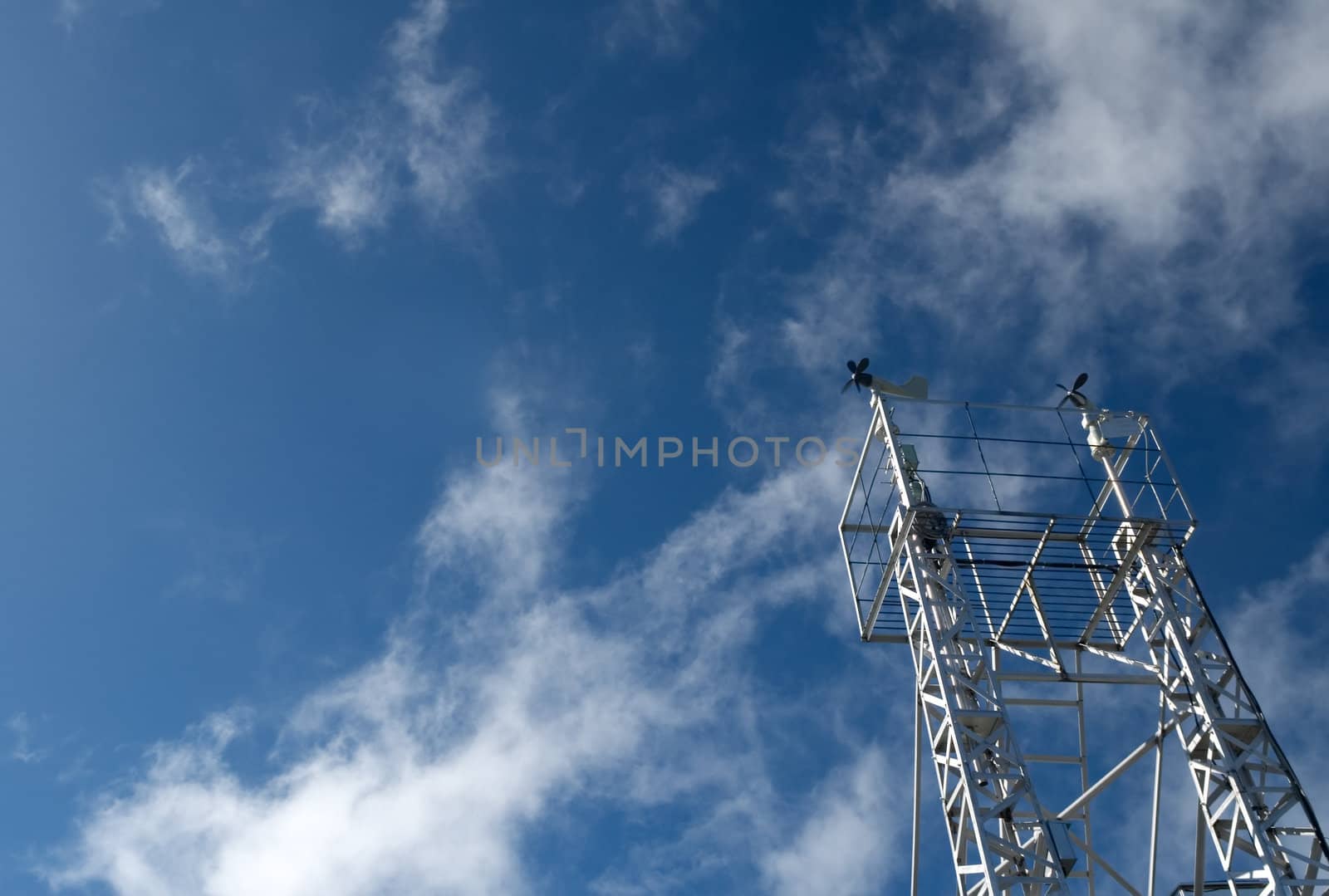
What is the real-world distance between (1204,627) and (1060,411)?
6.39m

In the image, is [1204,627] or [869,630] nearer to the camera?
[1204,627]

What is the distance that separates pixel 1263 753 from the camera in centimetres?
2352

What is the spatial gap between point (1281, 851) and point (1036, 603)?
7.24 m

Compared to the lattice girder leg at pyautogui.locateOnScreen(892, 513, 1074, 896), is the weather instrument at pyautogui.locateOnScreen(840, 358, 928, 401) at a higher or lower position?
higher

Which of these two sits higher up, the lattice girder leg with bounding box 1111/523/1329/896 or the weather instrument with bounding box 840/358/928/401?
the weather instrument with bounding box 840/358/928/401

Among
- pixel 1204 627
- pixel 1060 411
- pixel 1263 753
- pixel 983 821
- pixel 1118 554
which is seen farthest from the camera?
pixel 1060 411

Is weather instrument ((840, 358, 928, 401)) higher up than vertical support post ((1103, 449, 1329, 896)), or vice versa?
weather instrument ((840, 358, 928, 401))

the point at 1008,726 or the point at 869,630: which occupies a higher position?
the point at 869,630

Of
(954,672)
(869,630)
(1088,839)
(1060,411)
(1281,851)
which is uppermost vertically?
(1060,411)

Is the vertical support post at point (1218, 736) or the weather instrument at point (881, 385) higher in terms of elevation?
the weather instrument at point (881, 385)

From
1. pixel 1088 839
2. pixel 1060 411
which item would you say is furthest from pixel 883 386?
pixel 1088 839

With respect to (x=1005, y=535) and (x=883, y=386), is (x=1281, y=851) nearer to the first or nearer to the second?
(x=1005, y=535)

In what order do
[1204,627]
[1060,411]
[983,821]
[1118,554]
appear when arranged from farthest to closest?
[1060,411] < [1118,554] < [1204,627] < [983,821]

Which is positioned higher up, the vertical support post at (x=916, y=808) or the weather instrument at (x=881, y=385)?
the weather instrument at (x=881, y=385)
